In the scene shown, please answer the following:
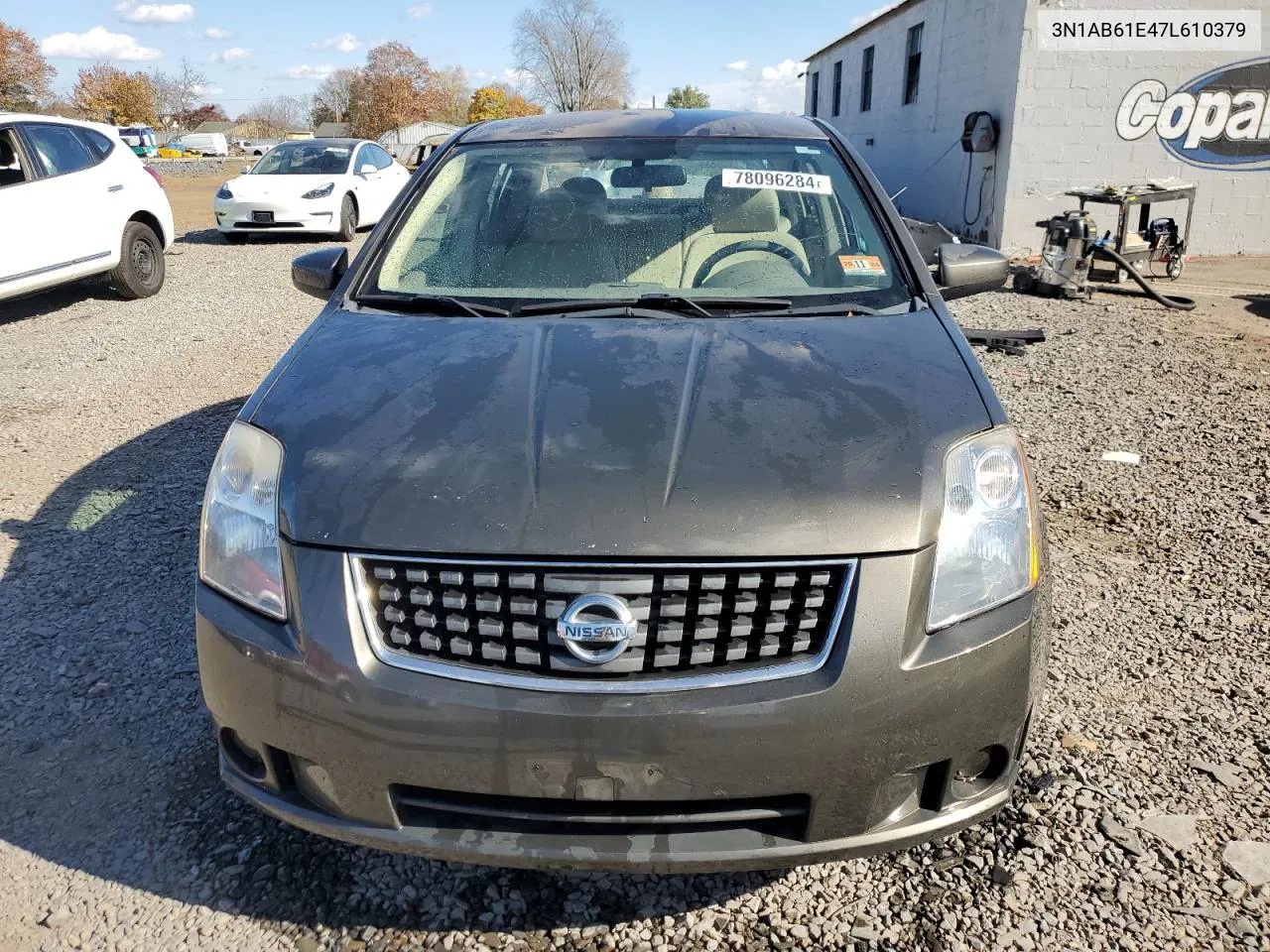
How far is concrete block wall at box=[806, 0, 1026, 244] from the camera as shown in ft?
42.1

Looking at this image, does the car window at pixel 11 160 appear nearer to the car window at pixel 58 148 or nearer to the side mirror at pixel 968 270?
the car window at pixel 58 148

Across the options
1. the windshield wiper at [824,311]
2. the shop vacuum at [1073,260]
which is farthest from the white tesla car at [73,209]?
the shop vacuum at [1073,260]

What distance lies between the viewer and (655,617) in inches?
66.9

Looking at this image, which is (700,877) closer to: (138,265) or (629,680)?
(629,680)

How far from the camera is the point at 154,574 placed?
3604 millimetres

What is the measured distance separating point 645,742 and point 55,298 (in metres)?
10.2

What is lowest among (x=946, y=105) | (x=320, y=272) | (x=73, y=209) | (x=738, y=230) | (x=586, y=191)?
(x=73, y=209)

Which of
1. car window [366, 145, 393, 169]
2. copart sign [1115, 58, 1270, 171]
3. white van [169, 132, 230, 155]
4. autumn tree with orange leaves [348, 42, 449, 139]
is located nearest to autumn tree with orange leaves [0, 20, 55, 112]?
white van [169, 132, 230, 155]

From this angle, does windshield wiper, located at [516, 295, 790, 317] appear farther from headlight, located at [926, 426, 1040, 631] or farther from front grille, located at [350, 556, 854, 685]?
front grille, located at [350, 556, 854, 685]

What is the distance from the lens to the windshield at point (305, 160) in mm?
13758

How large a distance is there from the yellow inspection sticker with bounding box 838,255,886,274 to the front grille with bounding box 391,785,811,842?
1.68m

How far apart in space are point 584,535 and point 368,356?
3.17 ft

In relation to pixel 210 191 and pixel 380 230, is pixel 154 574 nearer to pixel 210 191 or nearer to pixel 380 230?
pixel 380 230

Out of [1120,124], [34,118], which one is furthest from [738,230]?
[1120,124]
